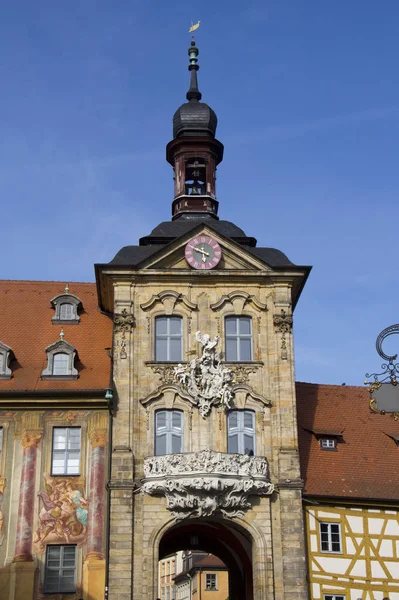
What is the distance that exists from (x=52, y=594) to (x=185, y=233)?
13.1 meters

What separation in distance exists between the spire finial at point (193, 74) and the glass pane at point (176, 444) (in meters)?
16.3

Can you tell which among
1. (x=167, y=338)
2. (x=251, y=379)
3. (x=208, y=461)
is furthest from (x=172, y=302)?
(x=208, y=461)

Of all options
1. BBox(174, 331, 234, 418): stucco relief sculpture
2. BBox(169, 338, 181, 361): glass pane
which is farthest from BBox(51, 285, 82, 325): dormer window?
BBox(174, 331, 234, 418): stucco relief sculpture

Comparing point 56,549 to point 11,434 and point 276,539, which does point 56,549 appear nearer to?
point 11,434

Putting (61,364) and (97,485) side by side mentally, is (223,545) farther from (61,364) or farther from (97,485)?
(61,364)

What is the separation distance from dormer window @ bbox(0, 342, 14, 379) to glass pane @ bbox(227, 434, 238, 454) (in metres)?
8.01

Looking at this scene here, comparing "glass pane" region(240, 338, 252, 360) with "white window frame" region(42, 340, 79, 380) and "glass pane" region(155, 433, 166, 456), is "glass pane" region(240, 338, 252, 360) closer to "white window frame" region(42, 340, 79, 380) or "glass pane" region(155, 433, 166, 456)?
"glass pane" region(155, 433, 166, 456)

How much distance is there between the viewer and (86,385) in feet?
114

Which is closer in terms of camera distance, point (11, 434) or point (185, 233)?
point (11, 434)

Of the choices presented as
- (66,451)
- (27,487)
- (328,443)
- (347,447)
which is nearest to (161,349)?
(66,451)

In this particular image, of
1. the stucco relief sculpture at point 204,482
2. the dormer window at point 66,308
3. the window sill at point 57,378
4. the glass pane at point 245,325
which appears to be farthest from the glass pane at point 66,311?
the stucco relief sculpture at point 204,482

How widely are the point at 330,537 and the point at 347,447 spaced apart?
3980 millimetres

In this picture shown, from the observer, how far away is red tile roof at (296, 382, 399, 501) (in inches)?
1367

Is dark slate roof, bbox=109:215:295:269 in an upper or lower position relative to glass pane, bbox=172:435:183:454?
upper
